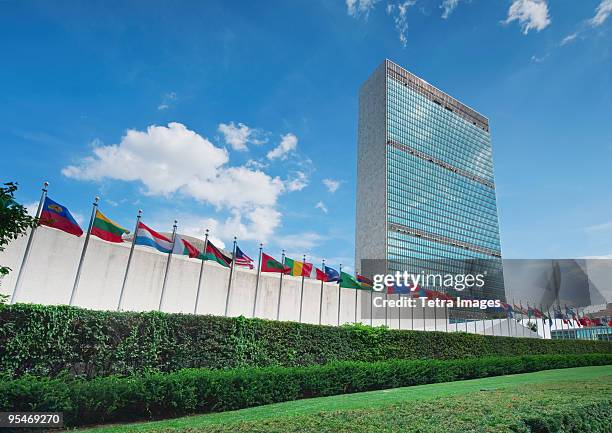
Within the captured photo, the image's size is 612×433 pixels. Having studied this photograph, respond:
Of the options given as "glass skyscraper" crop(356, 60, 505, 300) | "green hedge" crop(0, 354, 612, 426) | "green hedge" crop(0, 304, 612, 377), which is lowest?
"green hedge" crop(0, 354, 612, 426)

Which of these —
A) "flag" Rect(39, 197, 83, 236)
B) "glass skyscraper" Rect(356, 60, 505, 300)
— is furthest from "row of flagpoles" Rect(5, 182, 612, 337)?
"glass skyscraper" Rect(356, 60, 505, 300)

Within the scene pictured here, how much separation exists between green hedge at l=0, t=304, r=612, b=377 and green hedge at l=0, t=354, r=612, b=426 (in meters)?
0.71

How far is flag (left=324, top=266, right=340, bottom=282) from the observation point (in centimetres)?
2020

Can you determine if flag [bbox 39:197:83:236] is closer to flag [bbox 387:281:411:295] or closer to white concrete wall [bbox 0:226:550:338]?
white concrete wall [bbox 0:226:550:338]

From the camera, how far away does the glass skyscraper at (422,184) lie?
84.4m

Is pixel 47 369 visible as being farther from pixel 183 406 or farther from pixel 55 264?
pixel 55 264

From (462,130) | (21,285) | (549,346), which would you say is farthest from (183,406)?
(462,130)

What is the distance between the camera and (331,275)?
20328 millimetres

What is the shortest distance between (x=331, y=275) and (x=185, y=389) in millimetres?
12044

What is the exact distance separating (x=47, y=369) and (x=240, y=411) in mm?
4749

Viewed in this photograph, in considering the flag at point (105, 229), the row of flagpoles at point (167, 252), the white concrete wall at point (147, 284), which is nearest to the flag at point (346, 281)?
the row of flagpoles at point (167, 252)

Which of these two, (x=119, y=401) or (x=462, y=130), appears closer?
(x=119, y=401)

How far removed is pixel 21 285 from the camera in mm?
12367

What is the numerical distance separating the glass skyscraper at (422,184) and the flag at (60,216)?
71.5 metres
